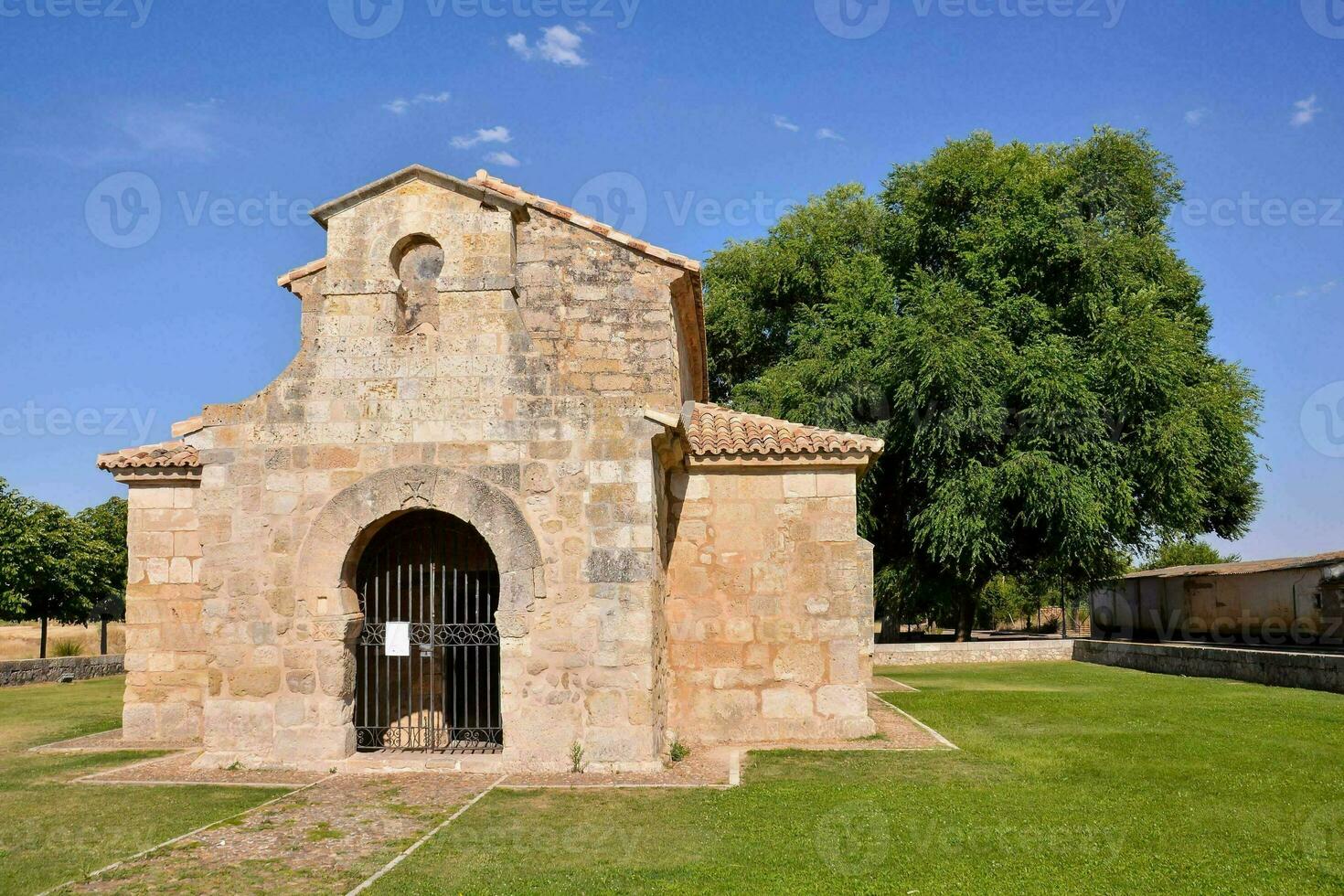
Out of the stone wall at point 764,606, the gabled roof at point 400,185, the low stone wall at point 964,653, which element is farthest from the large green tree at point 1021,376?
the gabled roof at point 400,185

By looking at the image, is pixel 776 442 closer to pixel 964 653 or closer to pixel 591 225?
pixel 591 225

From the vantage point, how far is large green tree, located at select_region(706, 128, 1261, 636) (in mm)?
24328

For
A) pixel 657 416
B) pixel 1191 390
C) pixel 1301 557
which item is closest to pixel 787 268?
pixel 1191 390

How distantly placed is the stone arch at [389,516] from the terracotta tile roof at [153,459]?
3463mm

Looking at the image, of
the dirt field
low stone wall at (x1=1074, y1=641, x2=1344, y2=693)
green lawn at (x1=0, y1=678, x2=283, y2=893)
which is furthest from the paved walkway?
the dirt field

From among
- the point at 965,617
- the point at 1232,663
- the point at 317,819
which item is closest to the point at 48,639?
the point at 965,617

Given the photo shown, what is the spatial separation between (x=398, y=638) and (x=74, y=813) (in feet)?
10.3

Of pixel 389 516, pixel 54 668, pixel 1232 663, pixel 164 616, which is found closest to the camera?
pixel 389 516

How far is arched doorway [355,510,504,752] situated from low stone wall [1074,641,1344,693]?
13.8 meters

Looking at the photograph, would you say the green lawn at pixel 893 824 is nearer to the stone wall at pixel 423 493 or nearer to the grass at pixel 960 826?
the grass at pixel 960 826

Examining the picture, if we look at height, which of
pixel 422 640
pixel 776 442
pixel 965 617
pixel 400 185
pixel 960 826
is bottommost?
pixel 965 617

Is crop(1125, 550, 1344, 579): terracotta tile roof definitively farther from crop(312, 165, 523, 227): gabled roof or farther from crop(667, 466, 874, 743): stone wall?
crop(312, 165, 523, 227): gabled roof

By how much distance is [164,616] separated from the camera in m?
12.6

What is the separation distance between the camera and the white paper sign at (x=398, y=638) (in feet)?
33.6
